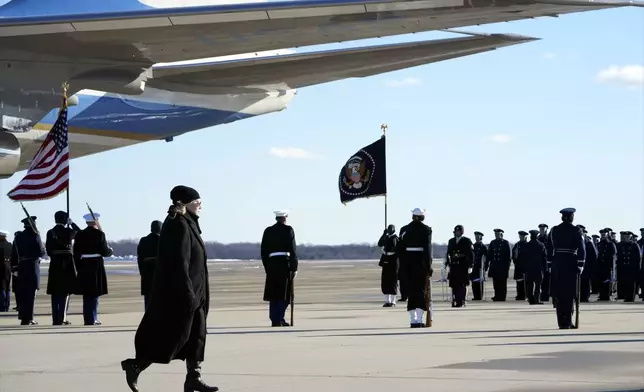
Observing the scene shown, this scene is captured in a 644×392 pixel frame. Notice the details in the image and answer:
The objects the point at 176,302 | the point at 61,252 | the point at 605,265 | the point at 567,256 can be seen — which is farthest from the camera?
the point at 605,265

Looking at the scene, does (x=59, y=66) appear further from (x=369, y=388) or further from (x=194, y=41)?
(x=369, y=388)

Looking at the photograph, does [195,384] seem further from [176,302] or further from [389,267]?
[389,267]

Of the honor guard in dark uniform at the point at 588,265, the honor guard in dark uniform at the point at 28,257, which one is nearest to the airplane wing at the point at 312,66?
the honor guard in dark uniform at the point at 28,257

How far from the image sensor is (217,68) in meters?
18.4

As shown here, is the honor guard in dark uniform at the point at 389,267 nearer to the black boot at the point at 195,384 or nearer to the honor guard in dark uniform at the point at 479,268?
the honor guard in dark uniform at the point at 479,268

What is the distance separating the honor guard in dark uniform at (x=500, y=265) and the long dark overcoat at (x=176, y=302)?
18.9 m

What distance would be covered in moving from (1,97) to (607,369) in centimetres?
911

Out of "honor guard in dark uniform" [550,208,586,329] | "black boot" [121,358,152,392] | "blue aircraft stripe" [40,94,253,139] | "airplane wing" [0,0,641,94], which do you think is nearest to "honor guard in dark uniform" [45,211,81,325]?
"blue aircraft stripe" [40,94,253,139]

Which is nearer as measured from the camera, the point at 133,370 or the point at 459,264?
the point at 133,370


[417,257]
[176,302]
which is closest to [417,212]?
[417,257]

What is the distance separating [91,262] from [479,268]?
491 inches

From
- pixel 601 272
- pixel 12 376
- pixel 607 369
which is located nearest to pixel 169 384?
pixel 12 376

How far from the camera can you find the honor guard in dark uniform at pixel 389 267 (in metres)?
23.6

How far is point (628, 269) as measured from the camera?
27.4 meters
